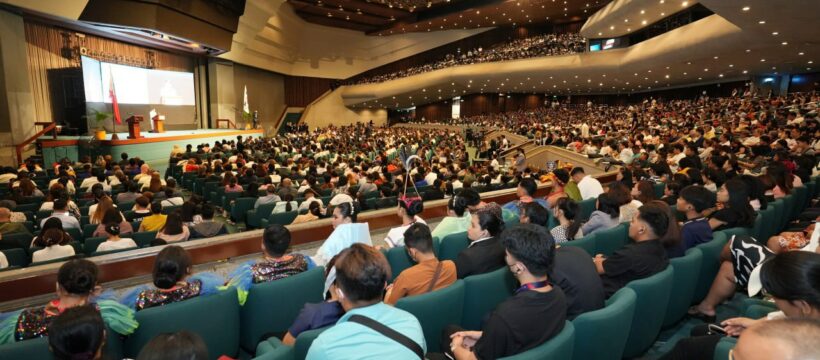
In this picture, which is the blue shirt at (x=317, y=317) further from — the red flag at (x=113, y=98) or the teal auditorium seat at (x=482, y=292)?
the red flag at (x=113, y=98)

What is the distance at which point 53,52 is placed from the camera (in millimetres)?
13680

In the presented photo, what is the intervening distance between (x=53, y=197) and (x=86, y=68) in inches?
435

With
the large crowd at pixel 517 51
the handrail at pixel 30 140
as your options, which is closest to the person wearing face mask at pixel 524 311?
the handrail at pixel 30 140

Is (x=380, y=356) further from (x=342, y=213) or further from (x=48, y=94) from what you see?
(x=48, y=94)

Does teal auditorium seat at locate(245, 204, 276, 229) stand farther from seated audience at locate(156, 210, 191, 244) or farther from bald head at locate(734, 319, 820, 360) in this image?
bald head at locate(734, 319, 820, 360)

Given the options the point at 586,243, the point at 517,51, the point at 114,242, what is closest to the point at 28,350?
the point at 114,242

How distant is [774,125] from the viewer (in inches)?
480

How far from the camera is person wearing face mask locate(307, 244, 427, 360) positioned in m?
1.45

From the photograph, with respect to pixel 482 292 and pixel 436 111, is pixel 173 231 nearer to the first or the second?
pixel 482 292

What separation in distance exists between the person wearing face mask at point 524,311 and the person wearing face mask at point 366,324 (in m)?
0.33

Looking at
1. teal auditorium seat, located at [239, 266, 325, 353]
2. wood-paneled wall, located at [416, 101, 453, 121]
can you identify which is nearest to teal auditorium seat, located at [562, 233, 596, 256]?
teal auditorium seat, located at [239, 266, 325, 353]

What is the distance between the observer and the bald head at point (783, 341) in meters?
1.09

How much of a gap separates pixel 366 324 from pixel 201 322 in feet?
3.74

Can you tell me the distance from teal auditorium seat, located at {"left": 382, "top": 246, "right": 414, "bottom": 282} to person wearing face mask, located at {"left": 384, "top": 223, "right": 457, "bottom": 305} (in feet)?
1.91
